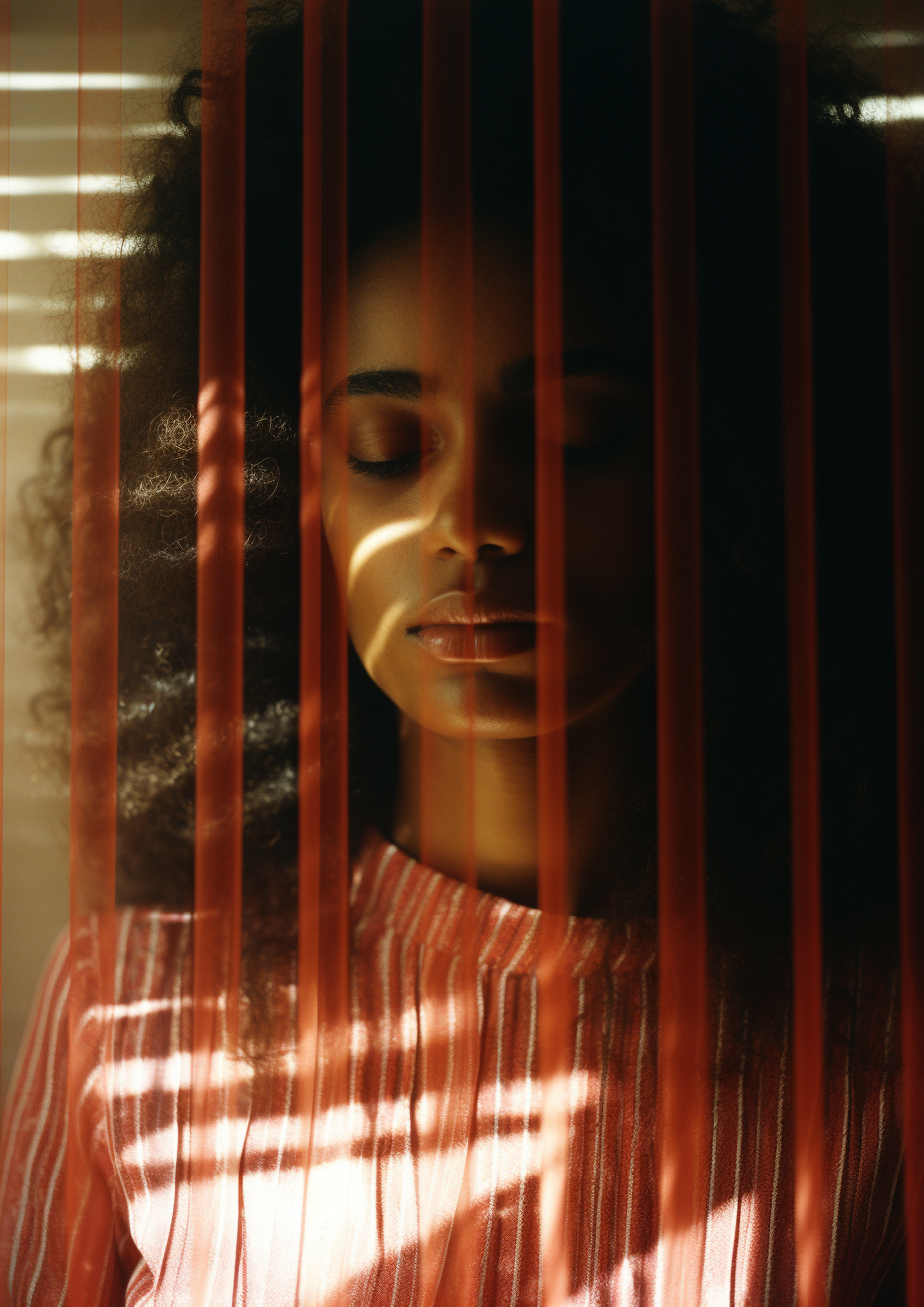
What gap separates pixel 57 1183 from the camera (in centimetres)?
102

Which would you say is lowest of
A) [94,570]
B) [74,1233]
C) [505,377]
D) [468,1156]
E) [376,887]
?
[74,1233]

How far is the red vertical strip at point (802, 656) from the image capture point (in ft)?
2.93

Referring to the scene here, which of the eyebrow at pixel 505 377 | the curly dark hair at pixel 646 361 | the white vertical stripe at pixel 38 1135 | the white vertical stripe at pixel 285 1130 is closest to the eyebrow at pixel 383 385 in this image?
the eyebrow at pixel 505 377

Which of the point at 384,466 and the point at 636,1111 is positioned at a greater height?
the point at 384,466

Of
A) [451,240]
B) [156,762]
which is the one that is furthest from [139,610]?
[451,240]

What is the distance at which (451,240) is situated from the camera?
0.90 metres

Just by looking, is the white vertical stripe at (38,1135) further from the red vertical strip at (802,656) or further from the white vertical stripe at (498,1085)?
the red vertical strip at (802,656)

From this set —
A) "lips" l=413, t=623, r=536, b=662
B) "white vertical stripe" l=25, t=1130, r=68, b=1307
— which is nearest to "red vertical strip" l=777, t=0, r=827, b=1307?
"lips" l=413, t=623, r=536, b=662

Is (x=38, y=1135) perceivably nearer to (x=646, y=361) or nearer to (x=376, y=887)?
(x=376, y=887)

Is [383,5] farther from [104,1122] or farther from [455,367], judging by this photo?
[104,1122]

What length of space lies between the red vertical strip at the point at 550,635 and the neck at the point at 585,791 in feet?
0.17

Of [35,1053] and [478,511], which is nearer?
[478,511]

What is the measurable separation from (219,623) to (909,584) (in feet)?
2.38

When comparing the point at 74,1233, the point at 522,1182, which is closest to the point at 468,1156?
the point at 522,1182
